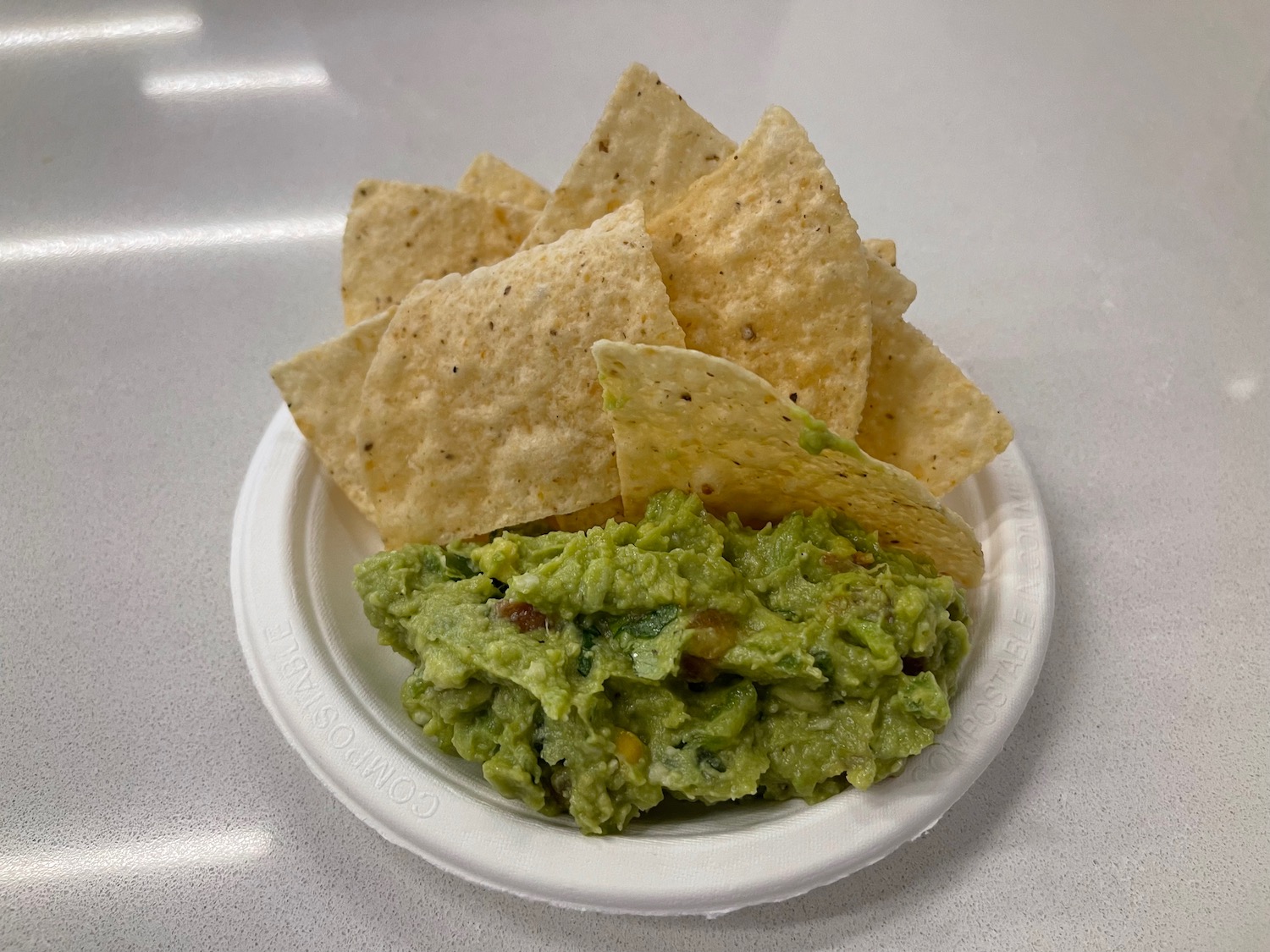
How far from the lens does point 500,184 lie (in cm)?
221

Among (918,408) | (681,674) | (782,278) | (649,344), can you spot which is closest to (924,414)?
(918,408)

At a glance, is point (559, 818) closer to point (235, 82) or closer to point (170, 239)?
point (170, 239)

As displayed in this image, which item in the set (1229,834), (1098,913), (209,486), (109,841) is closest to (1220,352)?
(1229,834)

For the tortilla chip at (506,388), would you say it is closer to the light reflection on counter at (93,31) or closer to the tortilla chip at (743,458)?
the tortilla chip at (743,458)

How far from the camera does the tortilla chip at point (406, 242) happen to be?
1995 millimetres

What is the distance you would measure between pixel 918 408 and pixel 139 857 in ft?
5.44

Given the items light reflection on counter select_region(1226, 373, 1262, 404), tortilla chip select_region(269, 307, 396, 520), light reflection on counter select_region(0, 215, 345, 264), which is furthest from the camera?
light reflection on counter select_region(0, 215, 345, 264)

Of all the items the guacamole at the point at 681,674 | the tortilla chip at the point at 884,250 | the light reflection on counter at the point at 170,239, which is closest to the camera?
the guacamole at the point at 681,674

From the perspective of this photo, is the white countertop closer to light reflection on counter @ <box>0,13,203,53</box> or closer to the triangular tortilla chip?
light reflection on counter @ <box>0,13,203,53</box>

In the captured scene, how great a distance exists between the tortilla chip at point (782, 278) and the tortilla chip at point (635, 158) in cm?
16

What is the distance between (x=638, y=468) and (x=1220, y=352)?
6.10 feet

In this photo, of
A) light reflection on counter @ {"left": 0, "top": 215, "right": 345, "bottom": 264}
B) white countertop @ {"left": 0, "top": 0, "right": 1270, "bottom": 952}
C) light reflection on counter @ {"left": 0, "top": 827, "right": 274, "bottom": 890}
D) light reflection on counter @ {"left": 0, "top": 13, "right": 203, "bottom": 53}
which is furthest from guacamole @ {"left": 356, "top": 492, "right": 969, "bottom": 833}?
light reflection on counter @ {"left": 0, "top": 13, "right": 203, "bottom": 53}

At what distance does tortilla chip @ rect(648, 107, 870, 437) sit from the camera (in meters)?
1.64

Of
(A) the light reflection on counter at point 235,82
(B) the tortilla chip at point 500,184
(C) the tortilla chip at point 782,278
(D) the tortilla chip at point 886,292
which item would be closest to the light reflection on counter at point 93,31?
(A) the light reflection on counter at point 235,82
